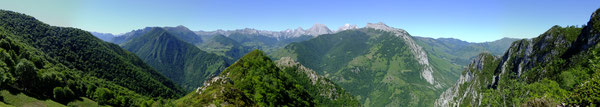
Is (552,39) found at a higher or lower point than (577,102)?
higher

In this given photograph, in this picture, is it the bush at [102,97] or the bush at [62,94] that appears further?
the bush at [102,97]

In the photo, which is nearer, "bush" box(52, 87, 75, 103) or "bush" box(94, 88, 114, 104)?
"bush" box(52, 87, 75, 103)

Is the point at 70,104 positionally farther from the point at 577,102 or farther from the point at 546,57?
the point at 546,57

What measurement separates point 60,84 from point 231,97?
7681 cm

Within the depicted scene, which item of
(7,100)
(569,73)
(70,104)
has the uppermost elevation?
(569,73)

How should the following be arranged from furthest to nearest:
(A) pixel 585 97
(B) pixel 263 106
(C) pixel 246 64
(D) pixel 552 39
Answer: (C) pixel 246 64 → (D) pixel 552 39 → (B) pixel 263 106 → (A) pixel 585 97

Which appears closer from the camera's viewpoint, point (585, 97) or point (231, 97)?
point (585, 97)

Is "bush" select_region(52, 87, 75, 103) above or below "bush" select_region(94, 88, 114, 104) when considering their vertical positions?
above

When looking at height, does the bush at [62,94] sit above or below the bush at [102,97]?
above

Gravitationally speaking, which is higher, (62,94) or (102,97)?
(62,94)

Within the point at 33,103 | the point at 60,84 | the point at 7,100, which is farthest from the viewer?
the point at 60,84

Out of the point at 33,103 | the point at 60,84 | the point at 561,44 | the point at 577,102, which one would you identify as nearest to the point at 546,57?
the point at 561,44

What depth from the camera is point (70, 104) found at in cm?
9694

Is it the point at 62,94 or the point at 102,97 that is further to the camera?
the point at 102,97
